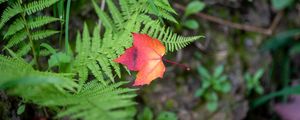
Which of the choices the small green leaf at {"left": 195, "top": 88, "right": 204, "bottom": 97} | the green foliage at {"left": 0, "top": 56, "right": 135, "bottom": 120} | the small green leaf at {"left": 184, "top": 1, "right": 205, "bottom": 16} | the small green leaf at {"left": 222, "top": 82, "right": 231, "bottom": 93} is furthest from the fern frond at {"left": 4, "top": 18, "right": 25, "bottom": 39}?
the small green leaf at {"left": 222, "top": 82, "right": 231, "bottom": 93}

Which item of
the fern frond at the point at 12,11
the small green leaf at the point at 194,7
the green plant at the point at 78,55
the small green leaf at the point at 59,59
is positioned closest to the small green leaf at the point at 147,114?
the green plant at the point at 78,55

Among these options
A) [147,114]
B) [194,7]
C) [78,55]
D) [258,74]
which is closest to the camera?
[78,55]

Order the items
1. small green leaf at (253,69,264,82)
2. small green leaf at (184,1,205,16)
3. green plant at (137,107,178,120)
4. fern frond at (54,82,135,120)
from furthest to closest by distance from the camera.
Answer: small green leaf at (253,69,264,82) < small green leaf at (184,1,205,16) < green plant at (137,107,178,120) < fern frond at (54,82,135,120)

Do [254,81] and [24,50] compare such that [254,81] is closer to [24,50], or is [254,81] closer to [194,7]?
[194,7]

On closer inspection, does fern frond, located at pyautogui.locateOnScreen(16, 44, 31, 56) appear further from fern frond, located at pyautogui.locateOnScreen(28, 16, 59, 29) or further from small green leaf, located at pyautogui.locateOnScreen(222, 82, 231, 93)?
small green leaf, located at pyautogui.locateOnScreen(222, 82, 231, 93)

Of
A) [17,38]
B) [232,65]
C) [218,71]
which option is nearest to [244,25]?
[232,65]

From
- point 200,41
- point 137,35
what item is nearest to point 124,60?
point 137,35

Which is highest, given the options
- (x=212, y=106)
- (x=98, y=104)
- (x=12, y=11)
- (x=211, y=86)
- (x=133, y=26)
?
(x=12, y=11)
